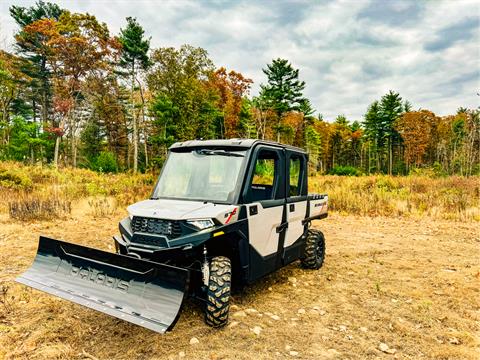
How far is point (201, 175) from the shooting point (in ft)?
15.6

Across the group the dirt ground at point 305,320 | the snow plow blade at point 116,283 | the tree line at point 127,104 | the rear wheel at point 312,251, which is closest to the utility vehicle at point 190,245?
the snow plow blade at point 116,283

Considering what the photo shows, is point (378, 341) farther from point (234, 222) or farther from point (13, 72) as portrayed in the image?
point (13, 72)

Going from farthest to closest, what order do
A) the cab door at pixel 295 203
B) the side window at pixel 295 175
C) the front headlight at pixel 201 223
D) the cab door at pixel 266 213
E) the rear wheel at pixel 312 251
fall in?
the rear wheel at pixel 312 251 < the side window at pixel 295 175 < the cab door at pixel 295 203 < the cab door at pixel 266 213 < the front headlight at pixel 201 223

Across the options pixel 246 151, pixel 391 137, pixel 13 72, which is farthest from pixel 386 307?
pixel 391 137

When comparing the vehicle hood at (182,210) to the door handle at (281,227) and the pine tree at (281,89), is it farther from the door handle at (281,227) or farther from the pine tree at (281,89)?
the pine tree at (281,89)

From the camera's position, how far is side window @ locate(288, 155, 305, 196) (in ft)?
17.9

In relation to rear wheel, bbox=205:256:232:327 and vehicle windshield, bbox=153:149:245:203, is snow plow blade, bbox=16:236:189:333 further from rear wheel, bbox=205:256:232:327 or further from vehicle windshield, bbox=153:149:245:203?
vehicle windshield, bbox=153:149:245:203

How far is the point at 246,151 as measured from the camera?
4.55 metres

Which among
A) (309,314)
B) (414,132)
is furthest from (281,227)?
(414,132)

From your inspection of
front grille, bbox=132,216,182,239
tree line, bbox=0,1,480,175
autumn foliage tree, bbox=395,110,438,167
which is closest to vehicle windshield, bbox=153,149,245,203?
front grille, bbox=132,216,182,239

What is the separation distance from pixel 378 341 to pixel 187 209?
2.77 m

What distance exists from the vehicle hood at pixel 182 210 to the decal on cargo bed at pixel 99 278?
80 cm

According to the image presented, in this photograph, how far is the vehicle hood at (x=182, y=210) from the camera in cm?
381

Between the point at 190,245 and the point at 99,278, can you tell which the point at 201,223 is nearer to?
the point at 190,245
